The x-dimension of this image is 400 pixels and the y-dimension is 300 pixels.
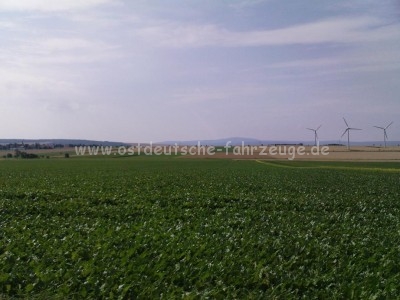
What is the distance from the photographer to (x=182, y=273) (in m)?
9.09

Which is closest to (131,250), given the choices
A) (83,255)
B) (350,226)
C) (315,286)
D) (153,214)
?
(83,255)

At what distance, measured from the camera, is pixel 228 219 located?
15336mm

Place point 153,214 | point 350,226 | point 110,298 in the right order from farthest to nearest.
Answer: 1. point 153,214
2. point 350,226
3. point 110,298

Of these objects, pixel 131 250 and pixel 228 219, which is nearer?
pixel 131 250

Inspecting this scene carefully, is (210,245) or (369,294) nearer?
(369,294)

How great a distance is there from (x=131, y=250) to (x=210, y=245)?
1.86 metres

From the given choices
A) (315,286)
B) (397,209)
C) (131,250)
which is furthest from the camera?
(397,209)

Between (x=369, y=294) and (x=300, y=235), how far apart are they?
14.4 feet

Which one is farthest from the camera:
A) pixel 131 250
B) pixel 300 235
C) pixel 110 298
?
A: pixel 300 235

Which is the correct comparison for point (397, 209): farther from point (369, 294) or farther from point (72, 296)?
point (72, 296)

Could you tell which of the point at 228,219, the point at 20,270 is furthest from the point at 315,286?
the point at 228,219

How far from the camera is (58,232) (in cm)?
1252

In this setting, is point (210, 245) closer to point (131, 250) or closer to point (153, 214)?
point (131, 250)

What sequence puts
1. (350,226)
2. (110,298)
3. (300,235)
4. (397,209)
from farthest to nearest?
(397,209) < (350,226) < (300,235) < (110,298)
